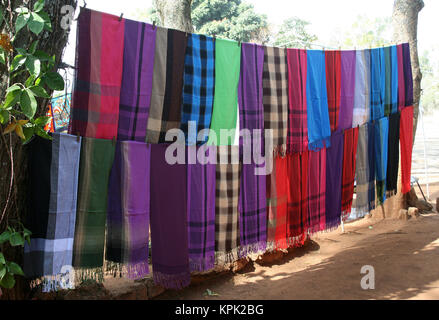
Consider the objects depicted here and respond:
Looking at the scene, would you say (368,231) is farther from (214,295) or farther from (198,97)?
(198,97)

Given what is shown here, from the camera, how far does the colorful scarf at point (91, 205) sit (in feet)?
7.93

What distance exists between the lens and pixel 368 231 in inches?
222

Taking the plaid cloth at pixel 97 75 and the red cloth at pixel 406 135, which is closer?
the plaid cloth at pixel 97 75

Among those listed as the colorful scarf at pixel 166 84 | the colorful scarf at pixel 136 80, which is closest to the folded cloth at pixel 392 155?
the colorful scarf at pixel 166 84

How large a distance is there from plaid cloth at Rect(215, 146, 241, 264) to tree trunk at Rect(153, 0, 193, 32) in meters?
2.11

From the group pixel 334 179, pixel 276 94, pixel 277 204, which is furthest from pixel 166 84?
pixel 334 179

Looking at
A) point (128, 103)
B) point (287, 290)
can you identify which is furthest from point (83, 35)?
point (287, 290)

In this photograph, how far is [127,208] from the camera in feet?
8.40

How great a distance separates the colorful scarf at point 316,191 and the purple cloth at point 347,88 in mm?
498

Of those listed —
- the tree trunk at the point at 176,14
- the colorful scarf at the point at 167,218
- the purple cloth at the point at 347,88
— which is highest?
the tree trunk at the point at 176,14

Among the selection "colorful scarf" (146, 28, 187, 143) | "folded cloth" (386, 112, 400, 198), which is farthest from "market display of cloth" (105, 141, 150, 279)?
"folded cloth" (386, 112, 400, 198)

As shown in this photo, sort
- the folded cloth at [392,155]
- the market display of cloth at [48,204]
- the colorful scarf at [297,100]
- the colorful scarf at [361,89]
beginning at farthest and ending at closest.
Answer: the folded cloth at [392,155], the colorful scarf at [361,89], the colorful scarf at [297,100], the market display of cloth at [48,204]

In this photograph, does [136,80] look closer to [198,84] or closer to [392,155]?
[198,84]

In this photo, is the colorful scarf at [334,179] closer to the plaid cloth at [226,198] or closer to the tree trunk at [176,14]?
the plaid cloth at [226,198]
